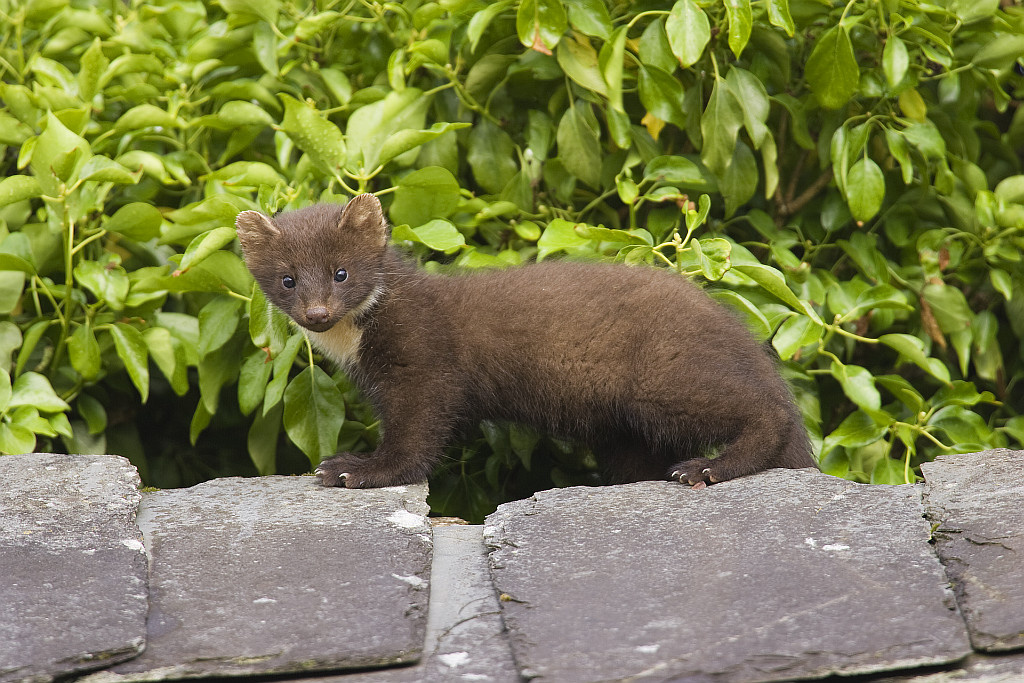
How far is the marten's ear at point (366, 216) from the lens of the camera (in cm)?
436

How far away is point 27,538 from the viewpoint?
3209 millimetres

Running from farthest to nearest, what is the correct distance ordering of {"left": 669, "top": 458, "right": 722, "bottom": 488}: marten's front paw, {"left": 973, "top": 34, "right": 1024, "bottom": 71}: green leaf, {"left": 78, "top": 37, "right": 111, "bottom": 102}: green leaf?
{"left": 78, "top": 37, "right": 111, "bottom": 102}: green leaf, {"left": 973, "top": 34, "right": 1024, "bottom": 71}: green leaf, {"left": 669, "top": 458, "right": 722, "bottom": 488}: marten's front paw

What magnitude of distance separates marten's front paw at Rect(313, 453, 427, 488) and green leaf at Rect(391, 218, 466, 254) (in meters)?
0.93

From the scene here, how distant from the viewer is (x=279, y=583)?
10.1 ft

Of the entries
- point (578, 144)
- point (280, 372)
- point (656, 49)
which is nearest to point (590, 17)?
point (656, 49)

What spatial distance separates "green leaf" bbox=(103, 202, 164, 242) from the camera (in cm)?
486

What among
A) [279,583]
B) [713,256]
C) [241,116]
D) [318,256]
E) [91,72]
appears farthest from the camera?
[91,72]


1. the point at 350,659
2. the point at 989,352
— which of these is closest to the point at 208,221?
the point at 350,659

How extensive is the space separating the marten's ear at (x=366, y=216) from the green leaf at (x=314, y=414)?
2.33ft

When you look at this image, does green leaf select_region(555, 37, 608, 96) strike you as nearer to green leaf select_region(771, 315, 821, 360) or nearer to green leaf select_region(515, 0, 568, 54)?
green leaf select_region(515, 0, 568, 54)

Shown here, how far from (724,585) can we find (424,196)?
2498mm

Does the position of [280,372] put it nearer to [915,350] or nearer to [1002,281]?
[915,350]

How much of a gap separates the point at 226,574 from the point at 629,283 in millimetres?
1985

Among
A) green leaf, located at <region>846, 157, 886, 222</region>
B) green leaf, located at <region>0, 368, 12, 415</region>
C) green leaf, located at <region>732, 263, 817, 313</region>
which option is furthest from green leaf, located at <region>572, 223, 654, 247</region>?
green leaf, located at <region>0, 368, 12, 415</region>
